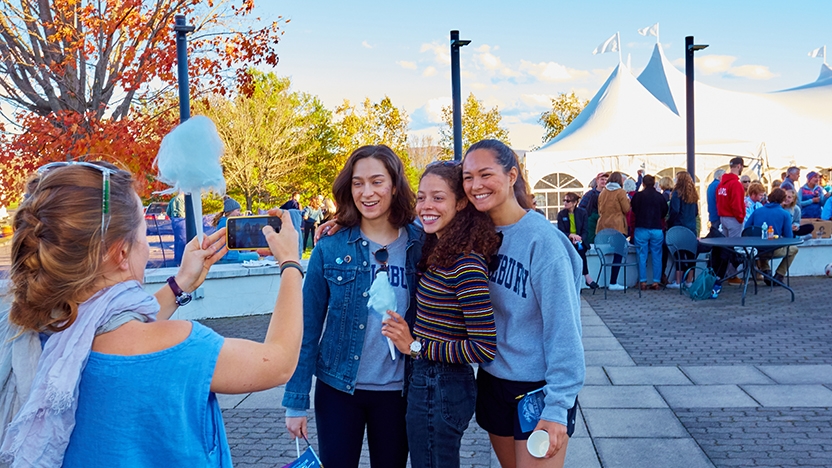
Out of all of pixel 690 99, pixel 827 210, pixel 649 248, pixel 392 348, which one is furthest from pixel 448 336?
pixel 827 210

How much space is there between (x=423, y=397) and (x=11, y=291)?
1.40m

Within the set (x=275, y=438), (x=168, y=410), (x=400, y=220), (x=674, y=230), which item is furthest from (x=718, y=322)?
(x=168, y=410)

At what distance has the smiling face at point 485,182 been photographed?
243cm

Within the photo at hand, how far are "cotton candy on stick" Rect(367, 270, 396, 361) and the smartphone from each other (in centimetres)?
54

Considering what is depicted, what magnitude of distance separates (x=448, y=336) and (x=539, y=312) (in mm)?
354

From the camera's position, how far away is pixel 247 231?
7.23ft

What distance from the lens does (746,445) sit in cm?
435

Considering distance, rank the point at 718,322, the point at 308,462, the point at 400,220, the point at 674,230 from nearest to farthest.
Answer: the point at 308,462
the point at 400,220
the point at 718,322
the point at 674,230

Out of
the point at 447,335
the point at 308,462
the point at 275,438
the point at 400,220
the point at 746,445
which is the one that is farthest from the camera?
the point at 275,438

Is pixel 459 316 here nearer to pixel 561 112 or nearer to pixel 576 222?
pixel 576 222

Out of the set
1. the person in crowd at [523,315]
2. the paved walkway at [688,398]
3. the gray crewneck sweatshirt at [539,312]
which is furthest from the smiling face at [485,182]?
the paved walkway at [688,398]

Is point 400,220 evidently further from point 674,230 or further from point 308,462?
point 674,230

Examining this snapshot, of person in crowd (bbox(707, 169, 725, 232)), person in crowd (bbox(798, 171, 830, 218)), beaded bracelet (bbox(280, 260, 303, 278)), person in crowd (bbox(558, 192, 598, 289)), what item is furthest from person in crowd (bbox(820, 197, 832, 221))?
beaded bracelet (bbox(280, 260, 303, 278))

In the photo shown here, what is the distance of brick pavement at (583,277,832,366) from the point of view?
674 cm
